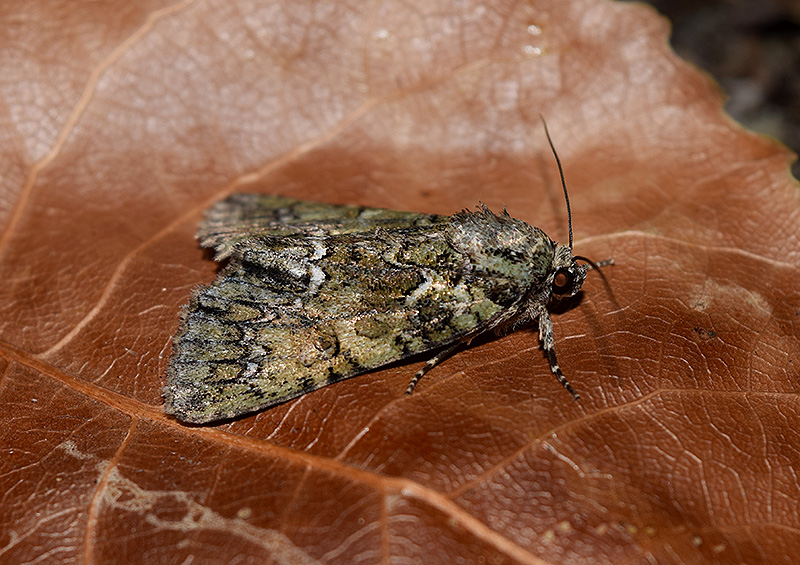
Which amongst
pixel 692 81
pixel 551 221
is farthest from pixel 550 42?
pixel 551 221

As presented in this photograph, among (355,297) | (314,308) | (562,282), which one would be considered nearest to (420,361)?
(355,297)

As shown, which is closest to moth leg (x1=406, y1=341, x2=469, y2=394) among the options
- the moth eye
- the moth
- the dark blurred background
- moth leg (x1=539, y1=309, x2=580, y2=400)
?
the moth

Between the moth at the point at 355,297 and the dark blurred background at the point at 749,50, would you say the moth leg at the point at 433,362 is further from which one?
the dark blurred background at the point at 749,50

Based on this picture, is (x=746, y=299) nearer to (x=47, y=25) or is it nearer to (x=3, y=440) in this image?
(x=3, y=440)

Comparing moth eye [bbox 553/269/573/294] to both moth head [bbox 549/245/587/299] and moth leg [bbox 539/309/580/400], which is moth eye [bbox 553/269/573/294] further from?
moth leg [bbox 539/309/580/400]

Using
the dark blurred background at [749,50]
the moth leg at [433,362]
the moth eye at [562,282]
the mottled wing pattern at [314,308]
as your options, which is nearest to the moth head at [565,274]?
the moth eye at [562,282]

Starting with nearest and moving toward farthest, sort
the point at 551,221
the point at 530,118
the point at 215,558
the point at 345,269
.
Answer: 1. the point at 215,558
2. the point at 345,269
3. the point at 551,221
4. the point at 530,118

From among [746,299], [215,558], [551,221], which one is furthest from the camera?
[551,221]
